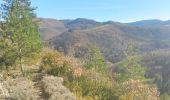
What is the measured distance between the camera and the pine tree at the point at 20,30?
103 feet

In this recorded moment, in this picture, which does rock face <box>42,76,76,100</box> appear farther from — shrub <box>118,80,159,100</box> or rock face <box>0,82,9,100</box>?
shrub <box>118,80,159,100</box>

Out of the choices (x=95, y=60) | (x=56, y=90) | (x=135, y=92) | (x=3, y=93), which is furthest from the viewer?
(x=95, y=60)

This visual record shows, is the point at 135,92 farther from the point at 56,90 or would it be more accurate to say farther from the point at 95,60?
the point at 95,60

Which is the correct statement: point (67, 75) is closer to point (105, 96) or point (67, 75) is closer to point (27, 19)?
point (105, 96)

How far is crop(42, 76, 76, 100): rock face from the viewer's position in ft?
58.2

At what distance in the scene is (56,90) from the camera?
1936cm

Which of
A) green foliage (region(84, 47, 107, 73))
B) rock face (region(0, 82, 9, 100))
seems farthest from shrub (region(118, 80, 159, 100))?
green foliage (region(84, 47, 107, 73))

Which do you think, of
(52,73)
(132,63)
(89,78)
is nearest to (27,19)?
(52,73)

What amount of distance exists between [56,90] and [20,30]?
518 inches

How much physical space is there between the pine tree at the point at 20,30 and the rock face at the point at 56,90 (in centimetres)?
967

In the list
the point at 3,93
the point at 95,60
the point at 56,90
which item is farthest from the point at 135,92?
the point at 95,60

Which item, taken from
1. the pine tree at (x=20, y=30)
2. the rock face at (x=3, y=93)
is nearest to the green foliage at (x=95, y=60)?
the pine tree at (x=20, y=30)

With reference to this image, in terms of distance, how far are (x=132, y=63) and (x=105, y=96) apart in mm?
38154

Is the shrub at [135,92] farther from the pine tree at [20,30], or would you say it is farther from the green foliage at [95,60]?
the green foliage at [95,60]
